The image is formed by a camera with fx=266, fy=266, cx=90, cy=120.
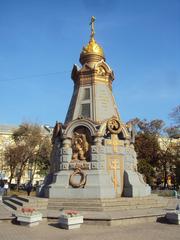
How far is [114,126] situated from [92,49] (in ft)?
18.9

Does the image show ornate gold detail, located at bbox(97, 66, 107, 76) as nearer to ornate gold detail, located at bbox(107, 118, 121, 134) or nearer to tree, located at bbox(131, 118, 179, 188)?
ornate gold detail, located at bbox(107, 118, 121, 134)

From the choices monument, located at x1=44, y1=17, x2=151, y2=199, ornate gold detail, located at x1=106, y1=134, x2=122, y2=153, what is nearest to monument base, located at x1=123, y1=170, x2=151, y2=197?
monument, located at x1=44, y1=17, x2=151, y2=199

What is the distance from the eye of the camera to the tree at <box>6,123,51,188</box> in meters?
35.3

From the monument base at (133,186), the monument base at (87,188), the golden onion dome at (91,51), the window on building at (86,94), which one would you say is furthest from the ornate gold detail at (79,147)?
the golden onion dome at (91,51)

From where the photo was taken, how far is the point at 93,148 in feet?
45.6

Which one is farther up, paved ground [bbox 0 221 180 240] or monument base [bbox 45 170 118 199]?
monument base [bbox 45 170 118 199]

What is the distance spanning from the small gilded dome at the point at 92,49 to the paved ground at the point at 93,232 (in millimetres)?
11240

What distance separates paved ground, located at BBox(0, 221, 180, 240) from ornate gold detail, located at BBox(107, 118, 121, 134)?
5827 millimetres

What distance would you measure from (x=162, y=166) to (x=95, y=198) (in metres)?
26.4

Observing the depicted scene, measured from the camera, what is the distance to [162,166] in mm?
36938

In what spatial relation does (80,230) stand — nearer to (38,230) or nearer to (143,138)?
(38,230)

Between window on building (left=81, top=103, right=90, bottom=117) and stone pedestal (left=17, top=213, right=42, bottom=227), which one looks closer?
stone pedestal (left=17, top=213, right=42, bottom=227)

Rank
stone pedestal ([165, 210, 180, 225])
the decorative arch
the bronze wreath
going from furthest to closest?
the decorative arch, the bronze wreath, stone pedestal ([165, 210, 180, 225])

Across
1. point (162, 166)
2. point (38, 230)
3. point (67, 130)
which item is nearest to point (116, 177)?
point (67, 130)
